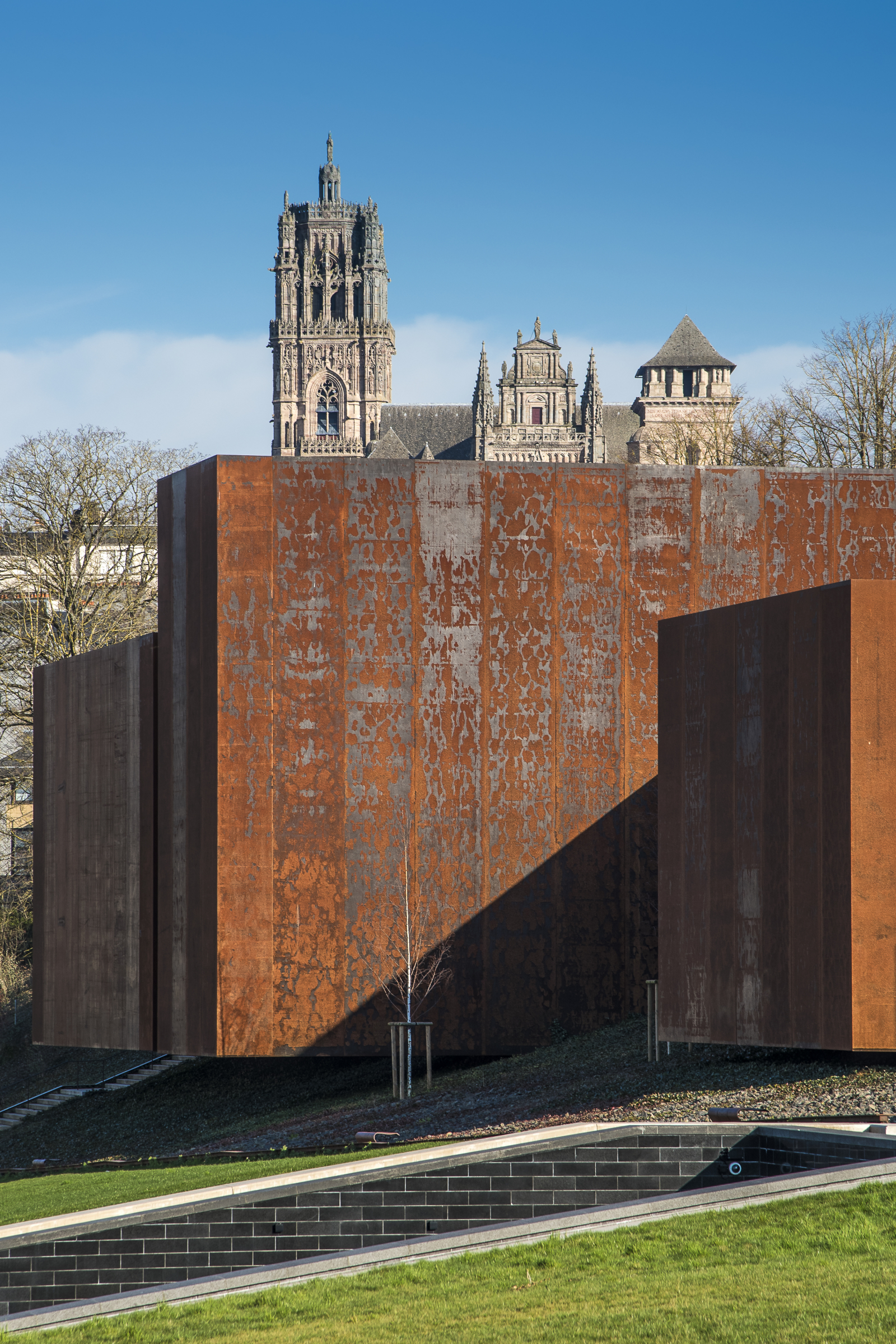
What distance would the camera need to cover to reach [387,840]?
1994 centimetres

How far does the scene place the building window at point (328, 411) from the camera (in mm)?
117812

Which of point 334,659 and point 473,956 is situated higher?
point 334,659

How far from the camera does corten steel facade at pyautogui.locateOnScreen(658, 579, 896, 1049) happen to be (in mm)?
14242

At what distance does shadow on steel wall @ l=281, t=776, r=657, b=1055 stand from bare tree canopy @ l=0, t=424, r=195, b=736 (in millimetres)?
18702

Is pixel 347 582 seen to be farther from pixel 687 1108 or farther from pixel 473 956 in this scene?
pixel 687 1108

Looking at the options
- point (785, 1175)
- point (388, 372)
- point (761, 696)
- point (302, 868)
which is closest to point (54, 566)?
point (302, 868)

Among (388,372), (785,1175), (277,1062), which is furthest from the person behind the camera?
(388,372)

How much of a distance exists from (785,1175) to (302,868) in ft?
35.4

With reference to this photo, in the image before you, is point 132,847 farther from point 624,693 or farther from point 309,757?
point 624,693

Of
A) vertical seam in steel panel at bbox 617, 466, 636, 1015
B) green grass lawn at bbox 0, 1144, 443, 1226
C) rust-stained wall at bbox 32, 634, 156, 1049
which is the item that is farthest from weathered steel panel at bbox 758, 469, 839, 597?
green grass lawn at bbox 0, 1144, 443, 1226

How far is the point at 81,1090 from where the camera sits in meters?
30.3

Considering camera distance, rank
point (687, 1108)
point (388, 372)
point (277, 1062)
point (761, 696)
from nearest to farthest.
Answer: point (687, 1108)
point (761, 696)
point (277, 1062)
point (388, 372)

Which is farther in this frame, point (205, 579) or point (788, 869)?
point (205, 579)

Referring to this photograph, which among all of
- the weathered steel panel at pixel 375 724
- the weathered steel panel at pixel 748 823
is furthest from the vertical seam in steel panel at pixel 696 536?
the weathered steel panel at pixel 748 823
